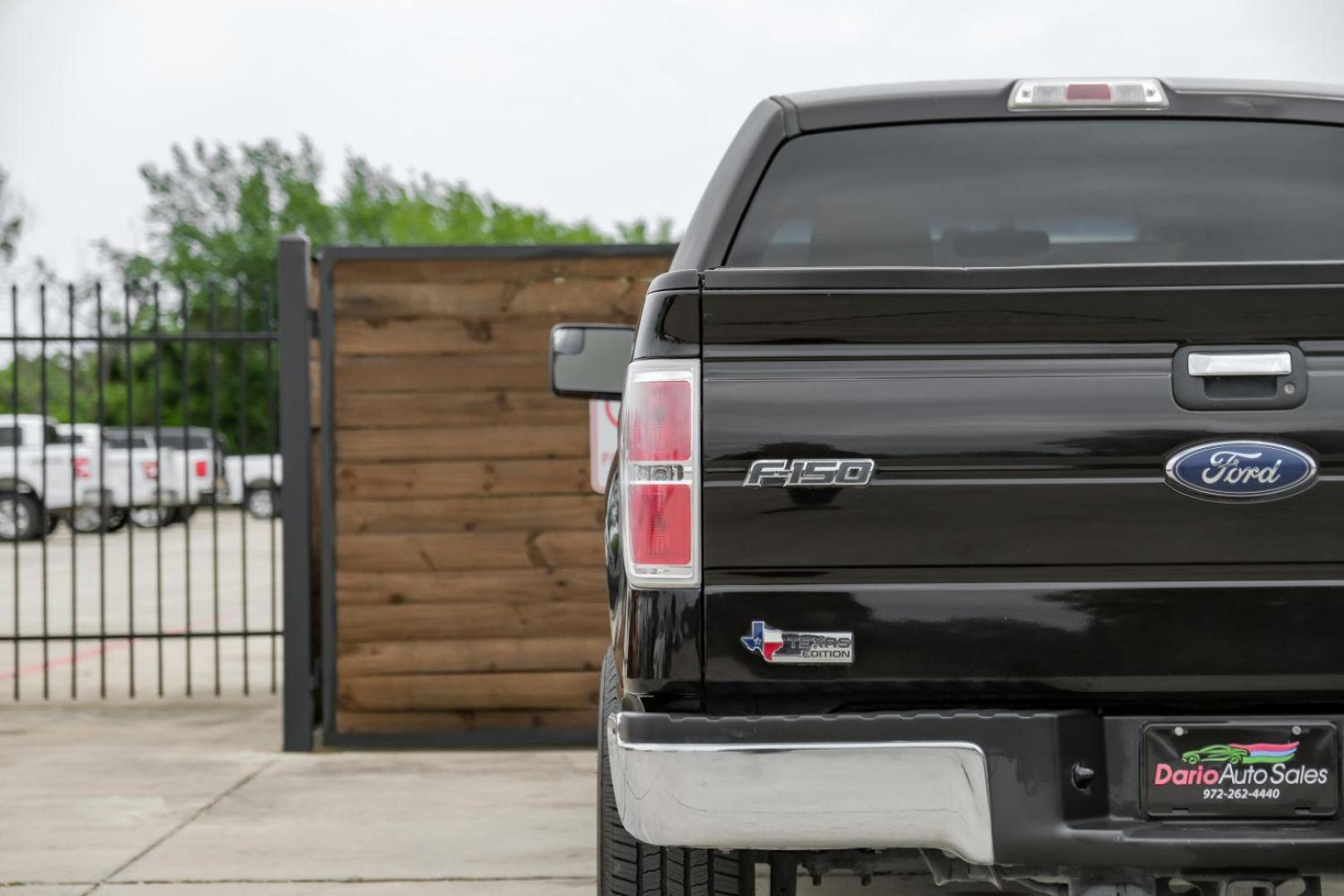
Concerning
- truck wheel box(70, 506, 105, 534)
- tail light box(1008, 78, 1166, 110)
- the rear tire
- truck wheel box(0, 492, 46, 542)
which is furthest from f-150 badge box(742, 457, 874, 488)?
truck wheel box(70, 506, 105, 534)

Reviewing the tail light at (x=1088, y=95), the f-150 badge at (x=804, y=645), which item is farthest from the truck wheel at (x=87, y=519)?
the f-150 badge at (x=804, y=645)

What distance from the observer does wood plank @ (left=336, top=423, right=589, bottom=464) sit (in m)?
6.98

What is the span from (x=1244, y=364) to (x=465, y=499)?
15.8 ft

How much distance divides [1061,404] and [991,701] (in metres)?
0.54

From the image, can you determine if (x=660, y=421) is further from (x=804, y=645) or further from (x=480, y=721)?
(x=480, y=721)

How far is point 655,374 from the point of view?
271 cm

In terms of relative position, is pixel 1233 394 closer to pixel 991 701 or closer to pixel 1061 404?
pixel 1061 404

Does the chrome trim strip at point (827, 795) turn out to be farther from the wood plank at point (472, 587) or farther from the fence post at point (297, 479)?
the fence post at point (297, 479)

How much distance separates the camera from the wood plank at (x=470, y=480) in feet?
22.9

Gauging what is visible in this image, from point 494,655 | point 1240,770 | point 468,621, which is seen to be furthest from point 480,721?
point 1240,770

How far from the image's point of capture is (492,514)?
7.02 meters

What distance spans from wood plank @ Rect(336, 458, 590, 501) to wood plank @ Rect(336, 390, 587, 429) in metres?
0.19

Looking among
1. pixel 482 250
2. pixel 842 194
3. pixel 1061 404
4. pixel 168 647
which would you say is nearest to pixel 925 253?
pixel 842 194

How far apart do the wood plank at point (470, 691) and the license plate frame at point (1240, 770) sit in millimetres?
4579
